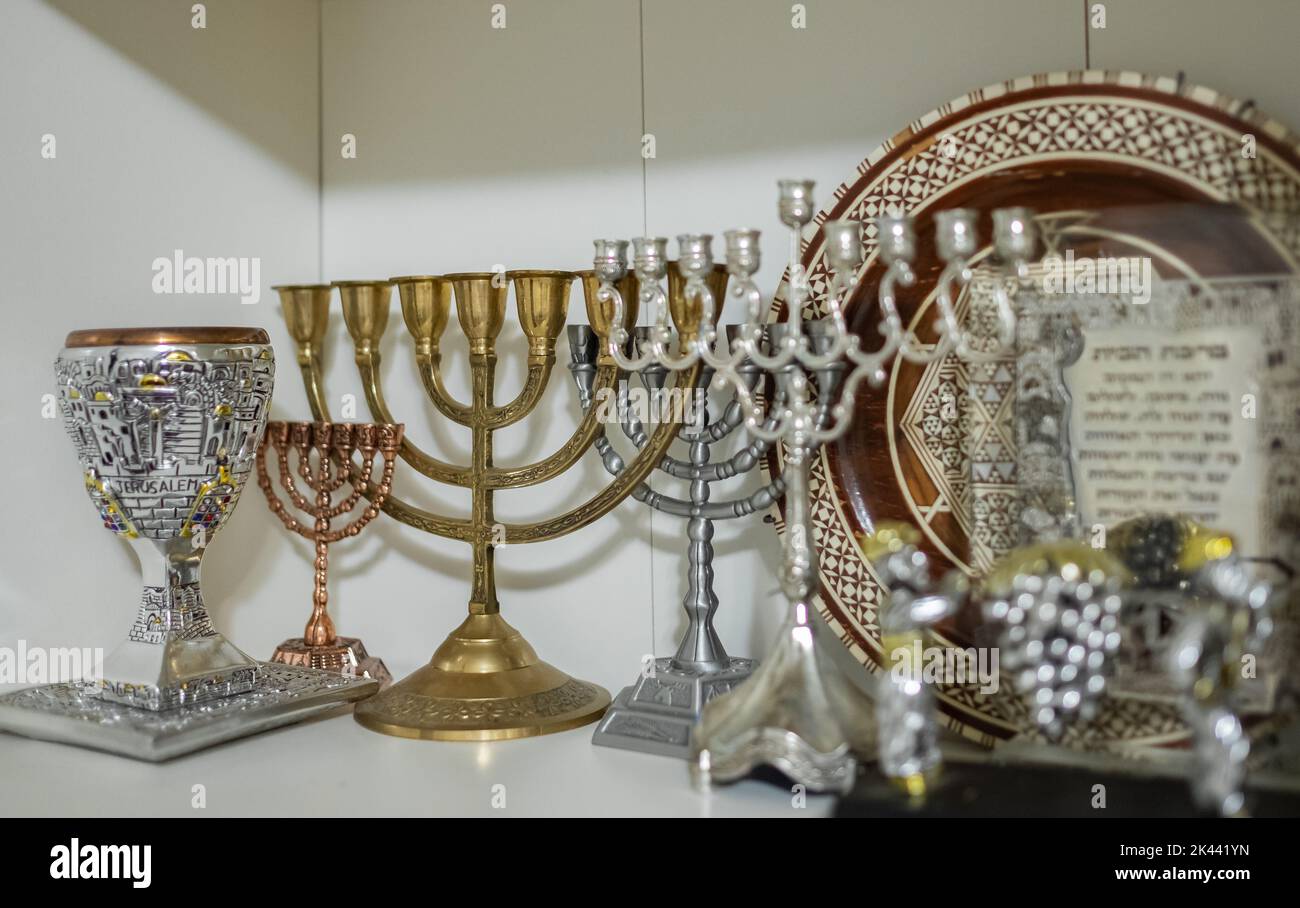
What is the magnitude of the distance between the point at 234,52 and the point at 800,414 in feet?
2.46

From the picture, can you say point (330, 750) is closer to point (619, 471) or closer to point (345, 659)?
point (345, 659)

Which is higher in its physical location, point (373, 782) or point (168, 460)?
point (168, 460)

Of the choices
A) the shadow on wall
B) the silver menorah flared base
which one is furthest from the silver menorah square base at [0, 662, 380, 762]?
the shadow on wall

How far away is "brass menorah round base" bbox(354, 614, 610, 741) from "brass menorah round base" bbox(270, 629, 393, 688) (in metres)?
0.09

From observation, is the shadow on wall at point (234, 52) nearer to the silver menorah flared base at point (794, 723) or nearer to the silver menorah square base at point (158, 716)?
the silver menorah square base at point (158, 716)

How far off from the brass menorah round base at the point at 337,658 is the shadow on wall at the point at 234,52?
0.51 meters

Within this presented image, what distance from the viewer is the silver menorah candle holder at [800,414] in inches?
31.8

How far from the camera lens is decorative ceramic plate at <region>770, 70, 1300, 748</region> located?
83cm

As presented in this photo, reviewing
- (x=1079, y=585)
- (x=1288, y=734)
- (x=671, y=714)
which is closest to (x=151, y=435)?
(x=671, y=714)

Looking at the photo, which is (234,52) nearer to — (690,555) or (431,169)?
(431,169)

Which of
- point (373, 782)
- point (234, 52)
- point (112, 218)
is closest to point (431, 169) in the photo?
point (234, 52)

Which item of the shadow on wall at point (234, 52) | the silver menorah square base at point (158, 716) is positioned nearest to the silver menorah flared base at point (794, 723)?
the silver menorah square base at point (158, 716)

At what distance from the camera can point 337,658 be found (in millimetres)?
1201

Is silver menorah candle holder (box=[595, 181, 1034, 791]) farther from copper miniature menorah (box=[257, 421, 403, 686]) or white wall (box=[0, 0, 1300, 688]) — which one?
copper miniature menorah (box=[257, 421, 403, 686])
